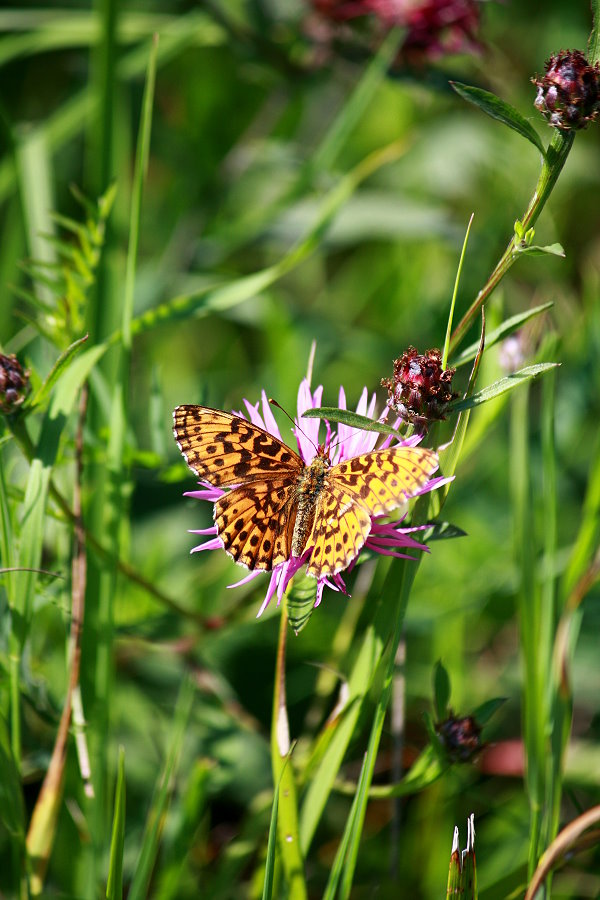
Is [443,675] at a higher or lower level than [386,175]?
lower

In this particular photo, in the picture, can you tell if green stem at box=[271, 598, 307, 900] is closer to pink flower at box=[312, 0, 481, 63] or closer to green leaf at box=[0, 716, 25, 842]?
green leaf at box=[0, 716, 25, 842]

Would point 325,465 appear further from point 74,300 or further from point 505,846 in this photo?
point 505,846

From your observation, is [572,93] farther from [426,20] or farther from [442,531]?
[426,20]

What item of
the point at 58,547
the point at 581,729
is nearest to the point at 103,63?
the point at 58,547

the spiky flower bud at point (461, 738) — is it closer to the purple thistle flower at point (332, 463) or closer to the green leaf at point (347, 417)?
the purple thistle flower at point (332, 463)

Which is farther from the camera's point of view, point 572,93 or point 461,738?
point 461,738

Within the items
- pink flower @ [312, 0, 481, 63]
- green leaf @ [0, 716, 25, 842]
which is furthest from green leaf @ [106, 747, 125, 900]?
pink flower @ [312, 0, 481, 63]

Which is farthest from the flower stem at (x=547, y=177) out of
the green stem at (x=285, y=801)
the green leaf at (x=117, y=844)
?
the green leaf at (x=117, y=844)

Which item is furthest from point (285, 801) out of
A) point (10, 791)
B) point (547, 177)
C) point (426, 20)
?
point (426, 20)
